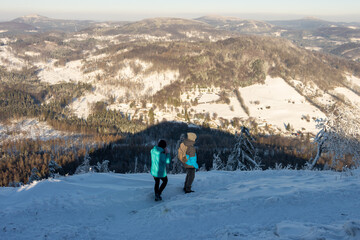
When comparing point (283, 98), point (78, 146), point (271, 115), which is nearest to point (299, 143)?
point (271, 115)

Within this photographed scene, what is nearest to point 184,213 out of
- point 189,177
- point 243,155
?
point 189,177

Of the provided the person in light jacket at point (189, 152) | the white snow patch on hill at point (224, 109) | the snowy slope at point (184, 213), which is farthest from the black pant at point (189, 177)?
the white snow patch on hill at point (224, 109)

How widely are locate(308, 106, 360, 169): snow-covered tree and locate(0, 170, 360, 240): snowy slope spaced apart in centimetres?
1854

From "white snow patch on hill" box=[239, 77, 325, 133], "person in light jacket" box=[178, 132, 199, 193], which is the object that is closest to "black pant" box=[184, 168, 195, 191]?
"person in light jacket" box=[178, 132, 199, 193]

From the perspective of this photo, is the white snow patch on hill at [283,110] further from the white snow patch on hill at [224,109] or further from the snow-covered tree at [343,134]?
the snow-covered tree at [343,134]

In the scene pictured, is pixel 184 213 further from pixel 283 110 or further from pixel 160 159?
pixel 283 110

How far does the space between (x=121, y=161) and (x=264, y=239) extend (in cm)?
10595

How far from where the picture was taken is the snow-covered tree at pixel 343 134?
84.4ft

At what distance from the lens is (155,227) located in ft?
24.7

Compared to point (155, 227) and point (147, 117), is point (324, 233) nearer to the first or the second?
point (155, 227)

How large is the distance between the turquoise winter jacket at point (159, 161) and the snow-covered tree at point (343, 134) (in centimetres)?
2097

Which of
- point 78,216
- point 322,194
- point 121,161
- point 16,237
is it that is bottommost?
point 121,161

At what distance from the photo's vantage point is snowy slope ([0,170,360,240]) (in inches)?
251

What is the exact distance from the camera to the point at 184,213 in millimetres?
8117
